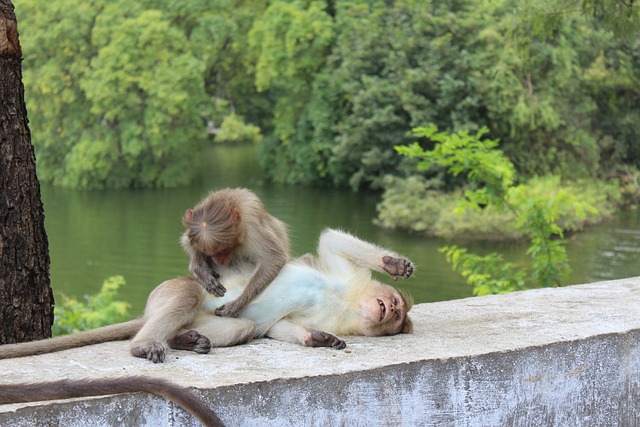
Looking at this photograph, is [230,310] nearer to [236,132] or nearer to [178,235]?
[178,235]

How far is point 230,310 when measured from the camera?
3607mm

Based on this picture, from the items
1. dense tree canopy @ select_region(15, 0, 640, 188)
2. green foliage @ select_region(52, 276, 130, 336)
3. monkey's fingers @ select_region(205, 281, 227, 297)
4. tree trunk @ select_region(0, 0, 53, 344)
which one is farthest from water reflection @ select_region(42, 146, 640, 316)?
monkey's fingers @ select_region(205, 281, 227, 297)

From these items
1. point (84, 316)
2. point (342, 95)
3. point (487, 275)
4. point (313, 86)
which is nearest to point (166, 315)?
point (487, 275)

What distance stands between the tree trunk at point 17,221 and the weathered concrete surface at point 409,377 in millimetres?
646

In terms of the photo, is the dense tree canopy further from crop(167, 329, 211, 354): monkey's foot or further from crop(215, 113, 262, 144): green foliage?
crop(167, 329, 211, 354): monkey's foot

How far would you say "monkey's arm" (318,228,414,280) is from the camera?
11.8ft

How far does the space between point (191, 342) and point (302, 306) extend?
1.73 ft

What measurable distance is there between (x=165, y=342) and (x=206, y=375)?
1.27 ft

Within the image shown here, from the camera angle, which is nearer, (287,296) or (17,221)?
(287,296)

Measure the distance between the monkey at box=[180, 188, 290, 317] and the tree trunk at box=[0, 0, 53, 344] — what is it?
65 centimetres

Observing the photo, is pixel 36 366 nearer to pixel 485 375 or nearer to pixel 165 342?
pixel 165 342

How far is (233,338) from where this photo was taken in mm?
3463

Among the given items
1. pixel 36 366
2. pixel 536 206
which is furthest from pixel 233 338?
pixel 536 206

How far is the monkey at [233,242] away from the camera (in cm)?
352
